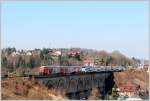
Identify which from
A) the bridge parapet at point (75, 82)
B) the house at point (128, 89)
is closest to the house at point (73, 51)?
the bridge parapet at point (75, 82)

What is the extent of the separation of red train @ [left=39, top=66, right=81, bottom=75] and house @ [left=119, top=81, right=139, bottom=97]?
36 cm

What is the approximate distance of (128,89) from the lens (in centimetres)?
246

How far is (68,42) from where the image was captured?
240 centimetres

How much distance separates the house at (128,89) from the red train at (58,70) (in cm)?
36

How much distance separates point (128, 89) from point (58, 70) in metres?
0.55

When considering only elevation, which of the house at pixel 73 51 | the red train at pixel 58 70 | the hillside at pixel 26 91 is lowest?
the hillside at pixel 26 91

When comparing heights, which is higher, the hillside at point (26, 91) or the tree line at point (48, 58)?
the tree line at point (48, 58)

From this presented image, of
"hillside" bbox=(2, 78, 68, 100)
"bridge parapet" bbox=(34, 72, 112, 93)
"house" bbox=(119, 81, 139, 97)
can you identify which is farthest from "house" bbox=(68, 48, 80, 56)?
"house" bbox=(119, 81, 139, 97)

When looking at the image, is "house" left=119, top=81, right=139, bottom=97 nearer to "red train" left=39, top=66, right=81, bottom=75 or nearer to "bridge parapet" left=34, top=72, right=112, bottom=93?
"bridge parapet" left=34, top=72, right=112, bottom=93

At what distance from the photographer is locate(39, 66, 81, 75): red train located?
2.50 metres

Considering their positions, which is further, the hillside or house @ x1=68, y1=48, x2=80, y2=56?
house @ x1=68, y1=48, x2=80, y2=56

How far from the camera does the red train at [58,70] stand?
2500 millimetres

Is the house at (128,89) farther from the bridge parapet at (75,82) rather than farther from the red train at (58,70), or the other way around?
the red train at (58,70)

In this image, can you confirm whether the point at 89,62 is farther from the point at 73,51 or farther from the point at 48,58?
the point at 48,58
